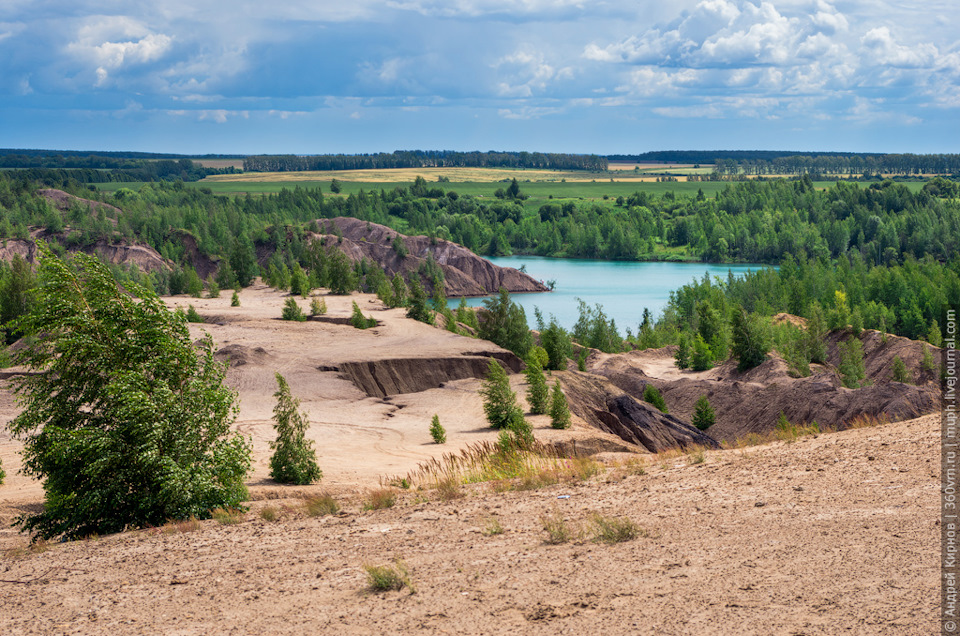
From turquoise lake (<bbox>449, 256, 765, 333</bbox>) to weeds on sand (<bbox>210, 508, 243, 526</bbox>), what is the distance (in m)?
74.5

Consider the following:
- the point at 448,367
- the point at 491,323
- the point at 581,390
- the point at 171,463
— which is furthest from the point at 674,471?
the point at 491,323

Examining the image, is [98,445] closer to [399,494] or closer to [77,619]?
[77,619]

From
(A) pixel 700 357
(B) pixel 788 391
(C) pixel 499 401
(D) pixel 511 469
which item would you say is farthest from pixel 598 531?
(A) pixel 700 357

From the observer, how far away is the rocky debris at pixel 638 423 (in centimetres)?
3164

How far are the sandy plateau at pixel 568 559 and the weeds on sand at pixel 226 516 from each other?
7.8 inches

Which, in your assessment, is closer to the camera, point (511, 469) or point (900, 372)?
point (511, 469)

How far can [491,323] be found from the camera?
52.5 m

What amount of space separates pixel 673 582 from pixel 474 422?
75.1 ft

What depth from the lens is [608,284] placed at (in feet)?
406

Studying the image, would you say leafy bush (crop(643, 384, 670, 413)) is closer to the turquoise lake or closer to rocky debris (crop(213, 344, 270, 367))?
rocky debris (crop(213, 344, 270, 367))

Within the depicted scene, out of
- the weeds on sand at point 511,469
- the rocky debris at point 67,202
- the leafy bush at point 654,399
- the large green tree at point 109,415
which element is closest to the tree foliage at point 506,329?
the leafy bush at point 654,399

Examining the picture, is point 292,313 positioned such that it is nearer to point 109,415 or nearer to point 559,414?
point 559,414

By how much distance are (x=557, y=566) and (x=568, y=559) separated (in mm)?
305

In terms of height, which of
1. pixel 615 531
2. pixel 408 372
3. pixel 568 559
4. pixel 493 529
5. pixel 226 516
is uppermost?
pixel 615 531
